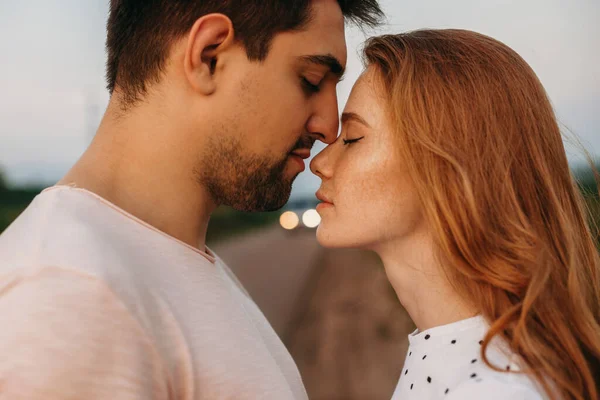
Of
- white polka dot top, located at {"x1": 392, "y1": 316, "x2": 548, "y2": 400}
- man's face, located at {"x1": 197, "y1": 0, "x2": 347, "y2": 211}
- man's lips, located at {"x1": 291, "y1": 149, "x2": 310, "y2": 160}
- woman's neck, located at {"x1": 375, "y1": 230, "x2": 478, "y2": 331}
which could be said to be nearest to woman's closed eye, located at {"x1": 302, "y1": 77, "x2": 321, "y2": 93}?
man's face, located at {"x1": 197, "y1": 0, "x2": 347, "y2": 211}

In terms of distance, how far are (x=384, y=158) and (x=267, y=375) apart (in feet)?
2.99

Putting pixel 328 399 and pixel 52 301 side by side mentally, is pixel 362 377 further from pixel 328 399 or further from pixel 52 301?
pixel 52 301

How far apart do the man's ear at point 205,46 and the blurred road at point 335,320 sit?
5.37m

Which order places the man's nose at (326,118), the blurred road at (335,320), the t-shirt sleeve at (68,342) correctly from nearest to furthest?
1. the t-shirt sleeve at (68,342)
2. the man's nose at (326,118)
3. the blurred road at (335,320)

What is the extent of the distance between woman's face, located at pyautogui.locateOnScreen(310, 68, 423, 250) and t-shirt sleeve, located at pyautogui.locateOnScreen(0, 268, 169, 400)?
1.05 meters

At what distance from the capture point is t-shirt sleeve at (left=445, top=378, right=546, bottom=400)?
1.84 m

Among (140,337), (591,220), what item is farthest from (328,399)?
(140,337)

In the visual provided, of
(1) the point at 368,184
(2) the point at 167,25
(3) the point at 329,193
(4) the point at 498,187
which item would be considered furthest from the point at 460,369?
(2) the point at 167,25

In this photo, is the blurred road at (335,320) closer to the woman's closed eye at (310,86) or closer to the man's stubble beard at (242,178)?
the man's stubble beard at (242,178)

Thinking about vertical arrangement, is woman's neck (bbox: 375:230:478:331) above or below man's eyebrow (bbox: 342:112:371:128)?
below

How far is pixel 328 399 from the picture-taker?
6996 millimetres

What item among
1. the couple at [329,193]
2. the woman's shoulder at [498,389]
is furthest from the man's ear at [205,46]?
the woman's shoulder at [498,389]

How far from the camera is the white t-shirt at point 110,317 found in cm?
161

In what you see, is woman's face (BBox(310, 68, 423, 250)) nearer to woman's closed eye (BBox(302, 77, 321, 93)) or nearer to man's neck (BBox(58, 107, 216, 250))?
woman's closed eye (BBox(302, 77, 321, 93))
